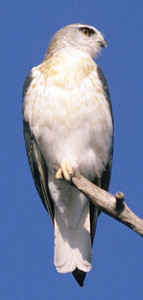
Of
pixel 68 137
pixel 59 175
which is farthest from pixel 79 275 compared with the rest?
pixel 68 137

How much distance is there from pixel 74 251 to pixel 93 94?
1.98m

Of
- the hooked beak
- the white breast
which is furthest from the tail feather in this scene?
the hooked beak

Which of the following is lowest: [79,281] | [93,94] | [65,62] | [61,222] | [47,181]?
[79,281]

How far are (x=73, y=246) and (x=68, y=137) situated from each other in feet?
4.67

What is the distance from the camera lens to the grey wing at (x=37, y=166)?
24.0 feet

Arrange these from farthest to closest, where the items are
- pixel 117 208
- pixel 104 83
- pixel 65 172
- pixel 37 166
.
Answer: pixel 37 166, pixel 104 83, pixel 65 172, pixel 117 208

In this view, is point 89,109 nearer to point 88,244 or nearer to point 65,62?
point 65,62

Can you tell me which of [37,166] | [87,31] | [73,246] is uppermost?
[87,31]

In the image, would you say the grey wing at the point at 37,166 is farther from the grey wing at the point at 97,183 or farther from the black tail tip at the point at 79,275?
the black tail tip at the point at 79,275

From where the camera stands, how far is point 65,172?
22.6ft

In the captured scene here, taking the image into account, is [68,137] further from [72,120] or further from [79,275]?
[79,275]

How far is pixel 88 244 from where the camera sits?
24.5 feet

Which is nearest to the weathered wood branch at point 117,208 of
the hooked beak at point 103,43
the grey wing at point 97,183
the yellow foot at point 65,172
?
the yellow foot at point 65,172

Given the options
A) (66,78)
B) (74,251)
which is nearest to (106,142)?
(66,78)
